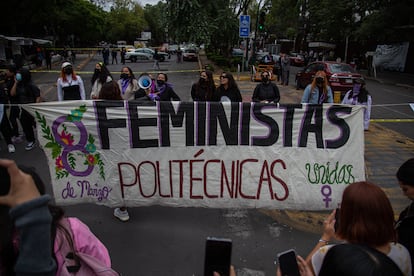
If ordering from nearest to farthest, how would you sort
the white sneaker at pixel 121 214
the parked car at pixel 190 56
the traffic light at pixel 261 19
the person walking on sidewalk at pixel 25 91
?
the white sneaker at pixel 121 214 < the person walking on sidewalk at pixel 25 91 < the traffic light at pixel 261 19 < the parked car at pixel 190 56

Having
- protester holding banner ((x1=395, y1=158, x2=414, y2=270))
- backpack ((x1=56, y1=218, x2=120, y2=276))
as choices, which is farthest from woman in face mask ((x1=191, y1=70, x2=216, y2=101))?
backpack ((x1=56, y1=218, x2=120, y2=276))

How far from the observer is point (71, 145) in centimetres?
389

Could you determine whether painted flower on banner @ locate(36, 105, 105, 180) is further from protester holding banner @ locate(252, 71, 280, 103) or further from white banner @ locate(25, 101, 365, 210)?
protester holding banner @ locate(252, 71, 280, 103)

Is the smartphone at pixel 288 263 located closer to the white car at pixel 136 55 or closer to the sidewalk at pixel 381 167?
the sidewalk at pixel 381 167

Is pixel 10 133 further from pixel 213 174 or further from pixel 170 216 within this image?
pixel 213 174

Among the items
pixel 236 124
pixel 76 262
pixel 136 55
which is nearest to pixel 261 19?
pixel 236 124

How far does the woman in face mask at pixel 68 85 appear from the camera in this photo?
670 cm

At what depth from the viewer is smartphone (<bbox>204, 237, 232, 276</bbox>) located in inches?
62.1

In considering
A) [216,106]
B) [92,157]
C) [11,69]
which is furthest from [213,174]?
[11,69]

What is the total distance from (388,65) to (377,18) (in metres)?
7.11

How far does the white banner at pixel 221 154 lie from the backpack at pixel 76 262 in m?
2.31

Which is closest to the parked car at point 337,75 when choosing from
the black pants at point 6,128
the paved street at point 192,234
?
the paved street at point 192,234

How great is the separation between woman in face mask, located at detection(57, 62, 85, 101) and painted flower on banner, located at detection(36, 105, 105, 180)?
3053 millimetres

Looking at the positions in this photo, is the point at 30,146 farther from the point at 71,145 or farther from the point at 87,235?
the point at 87,235
